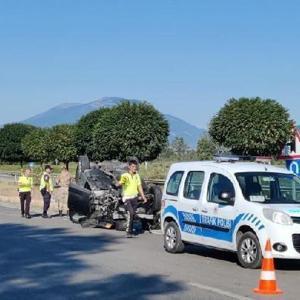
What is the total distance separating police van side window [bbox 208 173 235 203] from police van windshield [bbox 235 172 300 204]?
21 centimetres

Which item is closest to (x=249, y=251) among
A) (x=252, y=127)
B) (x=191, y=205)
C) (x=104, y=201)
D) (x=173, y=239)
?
(x=191, y=205)

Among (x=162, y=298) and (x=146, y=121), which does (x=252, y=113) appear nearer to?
(x=146, y=121)

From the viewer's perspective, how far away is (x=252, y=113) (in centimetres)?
5684

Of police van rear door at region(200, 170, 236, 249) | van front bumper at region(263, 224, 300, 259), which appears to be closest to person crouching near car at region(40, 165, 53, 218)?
police van rear door at region(200, 170, 236, 249)

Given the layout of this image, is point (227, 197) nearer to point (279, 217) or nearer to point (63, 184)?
point (279, 217)

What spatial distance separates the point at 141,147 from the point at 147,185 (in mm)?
47255

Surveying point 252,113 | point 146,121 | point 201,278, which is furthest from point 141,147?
point 201,278

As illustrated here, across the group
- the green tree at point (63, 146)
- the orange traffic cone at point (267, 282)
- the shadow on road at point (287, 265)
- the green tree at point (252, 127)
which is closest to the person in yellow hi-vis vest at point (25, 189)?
the shadow on road at point (287, 265)

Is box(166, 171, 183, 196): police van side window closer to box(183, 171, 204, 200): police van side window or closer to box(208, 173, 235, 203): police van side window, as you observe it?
box(183, 171, 204, 200): police van side window

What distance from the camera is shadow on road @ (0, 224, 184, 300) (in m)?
8.93

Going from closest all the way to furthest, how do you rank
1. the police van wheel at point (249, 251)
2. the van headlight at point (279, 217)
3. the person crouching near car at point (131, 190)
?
the van headlight at point (279, 217)
the police van wheel at point (249, 251)
the person crouching near car at point (131, 190)

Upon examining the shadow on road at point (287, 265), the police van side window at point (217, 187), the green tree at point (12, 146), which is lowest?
the shadow on road at point (287, 265)

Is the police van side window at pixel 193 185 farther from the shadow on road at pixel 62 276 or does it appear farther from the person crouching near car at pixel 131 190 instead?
the person crouching near car at pixel 131 190

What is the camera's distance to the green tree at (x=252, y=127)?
5591 cm
